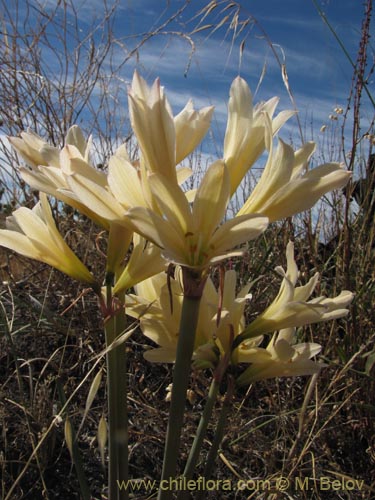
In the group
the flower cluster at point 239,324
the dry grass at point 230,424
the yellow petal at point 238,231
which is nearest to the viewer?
the yellow petal at point 238,231

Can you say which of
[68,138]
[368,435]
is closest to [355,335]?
[368,435]

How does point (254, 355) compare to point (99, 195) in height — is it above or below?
below

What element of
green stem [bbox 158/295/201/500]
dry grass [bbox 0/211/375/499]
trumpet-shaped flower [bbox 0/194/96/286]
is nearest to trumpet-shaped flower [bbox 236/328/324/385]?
green stem [bbox 158/295/201/500]

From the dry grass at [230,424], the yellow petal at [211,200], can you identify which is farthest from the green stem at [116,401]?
the dry grass at [230,424]

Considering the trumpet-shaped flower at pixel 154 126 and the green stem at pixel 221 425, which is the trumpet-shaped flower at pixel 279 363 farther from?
the trumpet-shaped flower at pixel 154 126

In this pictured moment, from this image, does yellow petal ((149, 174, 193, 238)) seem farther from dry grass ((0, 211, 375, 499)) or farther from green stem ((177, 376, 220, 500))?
dry grass ((0, 211, 375, 499))

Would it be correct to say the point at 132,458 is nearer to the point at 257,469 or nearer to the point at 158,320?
the point at 257,469
